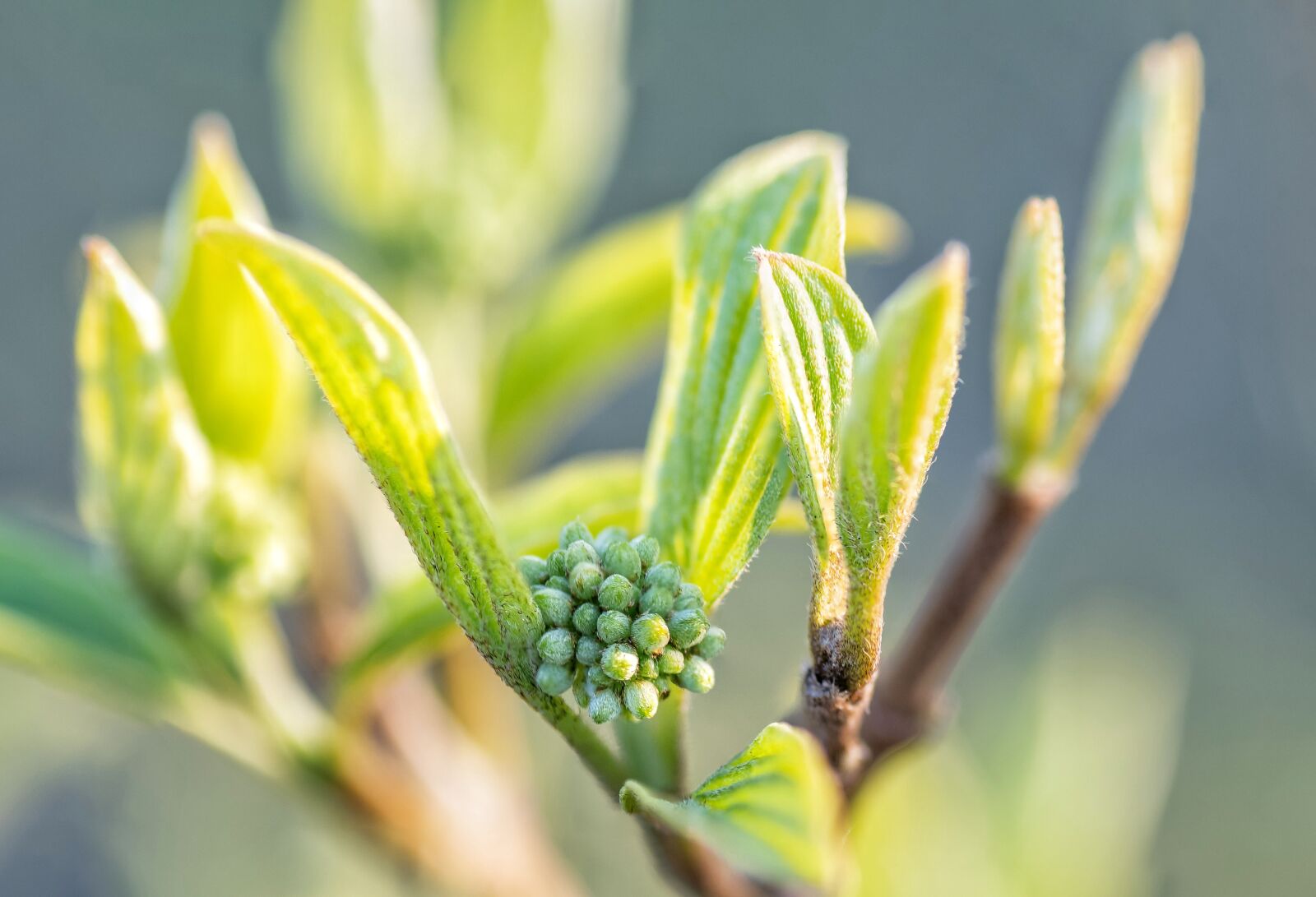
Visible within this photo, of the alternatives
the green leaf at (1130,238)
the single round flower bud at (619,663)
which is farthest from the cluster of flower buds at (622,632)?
the green leaf at (1130,238)

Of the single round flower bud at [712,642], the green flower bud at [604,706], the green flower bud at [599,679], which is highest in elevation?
the single round flower bud at [712,642]

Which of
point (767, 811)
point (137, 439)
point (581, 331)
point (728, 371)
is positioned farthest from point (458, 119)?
point (767, 811)

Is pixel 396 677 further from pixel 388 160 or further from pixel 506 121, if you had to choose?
pixel 506 121

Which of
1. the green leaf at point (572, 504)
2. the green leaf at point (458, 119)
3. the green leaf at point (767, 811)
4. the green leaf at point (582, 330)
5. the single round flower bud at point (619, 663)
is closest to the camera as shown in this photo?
the green leaf at point (767, 811)

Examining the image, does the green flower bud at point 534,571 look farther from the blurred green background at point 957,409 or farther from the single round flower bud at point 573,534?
the blurred green background at point 957,409

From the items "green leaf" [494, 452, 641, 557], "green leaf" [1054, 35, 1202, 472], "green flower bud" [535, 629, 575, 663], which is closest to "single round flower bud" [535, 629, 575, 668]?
"green flower bud" [535, 629, 575, 663]

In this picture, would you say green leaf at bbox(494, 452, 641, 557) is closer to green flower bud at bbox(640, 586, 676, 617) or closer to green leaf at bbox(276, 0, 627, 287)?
green flower bud at bbox(640, 586, 676, 617)

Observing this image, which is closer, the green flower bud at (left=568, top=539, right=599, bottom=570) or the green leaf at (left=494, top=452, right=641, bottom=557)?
the green flower bud at (left=568, top=539, right=599, bottom=570)
